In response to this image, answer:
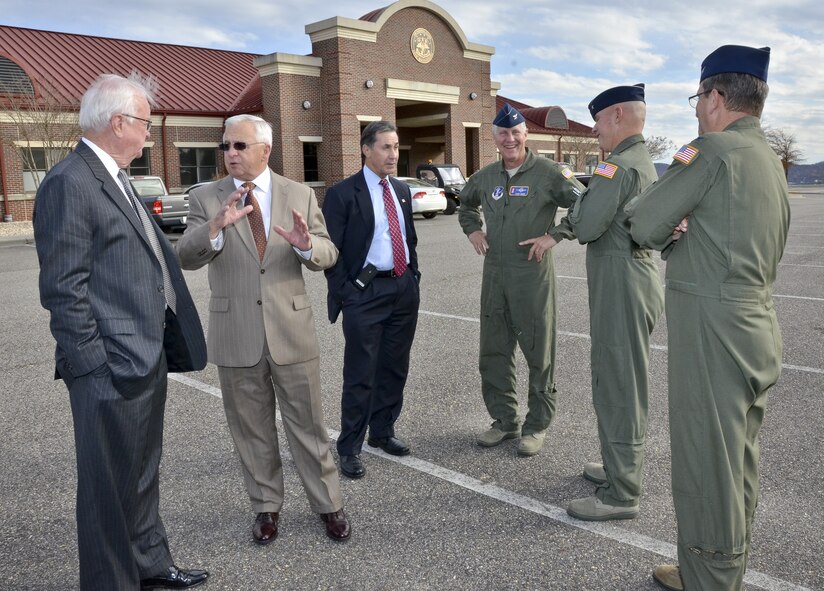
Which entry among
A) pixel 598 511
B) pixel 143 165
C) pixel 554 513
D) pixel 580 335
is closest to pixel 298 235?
pixel 554 513

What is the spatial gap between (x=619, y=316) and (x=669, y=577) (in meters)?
1.27

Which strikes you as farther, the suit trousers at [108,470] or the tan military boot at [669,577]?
the tan military boot at [669,577]

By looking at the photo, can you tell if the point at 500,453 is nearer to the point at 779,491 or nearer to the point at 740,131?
the point at 779,491

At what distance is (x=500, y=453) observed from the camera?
4566 mm

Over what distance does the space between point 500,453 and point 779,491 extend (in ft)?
5.24

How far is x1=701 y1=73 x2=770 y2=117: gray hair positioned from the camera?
265cm

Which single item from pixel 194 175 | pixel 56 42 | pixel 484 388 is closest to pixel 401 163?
pixel 194 175

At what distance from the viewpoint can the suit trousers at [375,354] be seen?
436 centimetres

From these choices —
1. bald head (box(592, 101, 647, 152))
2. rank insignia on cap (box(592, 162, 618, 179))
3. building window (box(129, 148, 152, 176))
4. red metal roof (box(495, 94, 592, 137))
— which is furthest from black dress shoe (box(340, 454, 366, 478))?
red metal roof (box(495, 94, 592, 137))

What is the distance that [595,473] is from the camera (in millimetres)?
4090

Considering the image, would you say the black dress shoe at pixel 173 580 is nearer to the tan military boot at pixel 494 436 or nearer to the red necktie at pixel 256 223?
the red necktie at pixel 256 223

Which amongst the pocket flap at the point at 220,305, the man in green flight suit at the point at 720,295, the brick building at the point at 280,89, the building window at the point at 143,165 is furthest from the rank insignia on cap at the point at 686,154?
the building window at the point at 143,165

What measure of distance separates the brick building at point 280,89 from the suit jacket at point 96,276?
77.8ft

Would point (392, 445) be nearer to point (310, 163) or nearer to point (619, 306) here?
point (619, 306)
